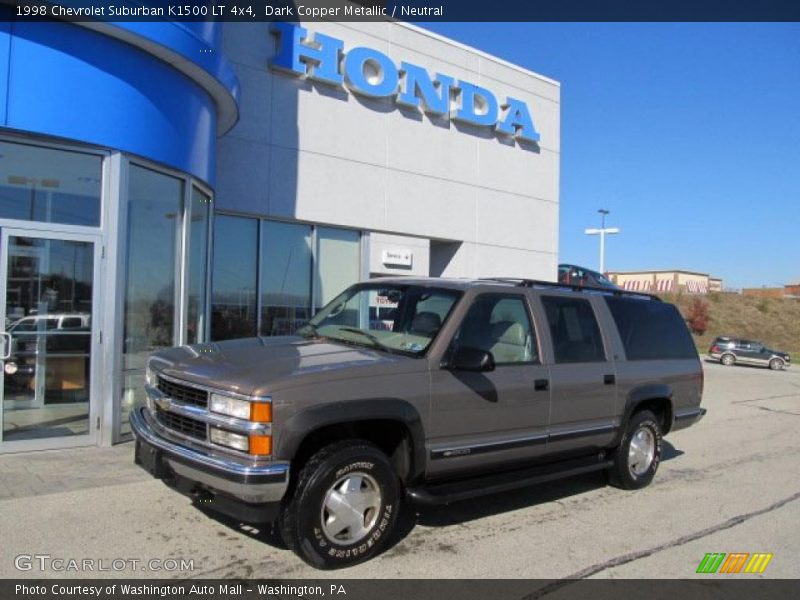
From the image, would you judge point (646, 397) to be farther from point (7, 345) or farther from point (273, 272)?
point (273, 272)

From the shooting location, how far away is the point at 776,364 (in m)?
32.8

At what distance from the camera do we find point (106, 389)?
24.5ft

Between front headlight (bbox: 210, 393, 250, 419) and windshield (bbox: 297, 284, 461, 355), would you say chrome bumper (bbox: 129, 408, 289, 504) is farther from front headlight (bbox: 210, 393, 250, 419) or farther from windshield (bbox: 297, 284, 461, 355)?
windshield (bbox: 297, 284, 461, 355)

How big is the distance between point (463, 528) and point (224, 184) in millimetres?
7987

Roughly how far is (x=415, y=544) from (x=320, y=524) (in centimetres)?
96

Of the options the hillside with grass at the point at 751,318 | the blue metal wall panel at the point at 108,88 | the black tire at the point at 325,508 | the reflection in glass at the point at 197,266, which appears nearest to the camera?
the black tire at the point at 325,508

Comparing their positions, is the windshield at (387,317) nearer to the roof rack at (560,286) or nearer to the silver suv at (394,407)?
the silver suv at (394,407)

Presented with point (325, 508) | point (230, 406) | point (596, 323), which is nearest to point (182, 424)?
point (230, 406)

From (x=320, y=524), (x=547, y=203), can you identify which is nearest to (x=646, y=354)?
(x=320, y=524)

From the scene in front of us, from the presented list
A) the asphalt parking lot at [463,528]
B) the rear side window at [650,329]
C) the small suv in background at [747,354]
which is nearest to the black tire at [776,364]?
the small suv in background at [747,354]

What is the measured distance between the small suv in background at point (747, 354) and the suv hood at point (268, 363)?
33.0 meters

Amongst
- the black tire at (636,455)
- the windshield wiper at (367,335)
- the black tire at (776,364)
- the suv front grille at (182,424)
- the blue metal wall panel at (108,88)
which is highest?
the blue metal wall panel at (108,88)

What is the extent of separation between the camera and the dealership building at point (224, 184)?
7.18 m
